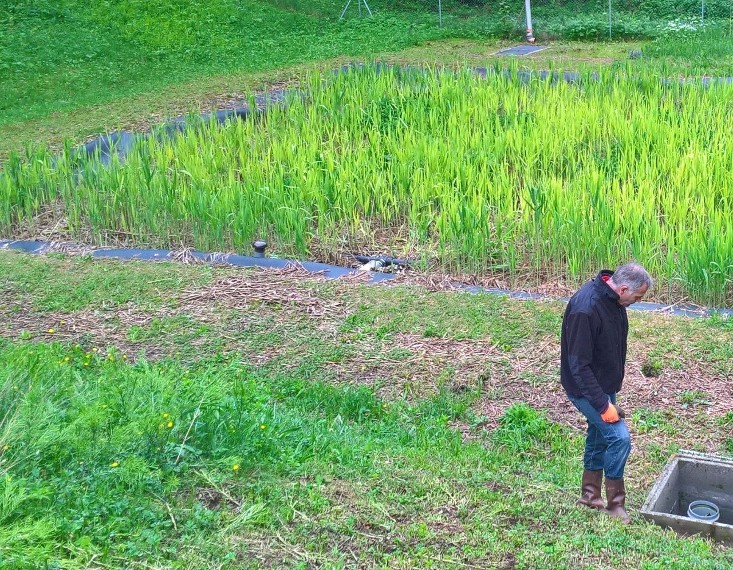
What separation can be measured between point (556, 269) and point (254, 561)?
381 cm

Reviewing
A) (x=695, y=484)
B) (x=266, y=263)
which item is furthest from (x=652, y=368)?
(x=266, y=263)

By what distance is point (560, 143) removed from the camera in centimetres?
852

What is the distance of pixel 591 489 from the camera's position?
3957mm

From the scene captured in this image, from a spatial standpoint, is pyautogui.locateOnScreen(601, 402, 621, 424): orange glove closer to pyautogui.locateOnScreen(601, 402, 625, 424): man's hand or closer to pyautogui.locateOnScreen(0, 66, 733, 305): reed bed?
pyautogui.locateOnScreen(601, 402, 625, 424): man's hand

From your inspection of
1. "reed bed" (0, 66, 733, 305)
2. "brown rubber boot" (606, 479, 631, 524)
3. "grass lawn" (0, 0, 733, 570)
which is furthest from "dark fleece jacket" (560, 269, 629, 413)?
"reed bed" (0, 66, 733, 305)

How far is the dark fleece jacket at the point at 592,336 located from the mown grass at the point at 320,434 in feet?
1.64

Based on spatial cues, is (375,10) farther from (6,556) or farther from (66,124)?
(6,556)

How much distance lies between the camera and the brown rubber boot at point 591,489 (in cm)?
392

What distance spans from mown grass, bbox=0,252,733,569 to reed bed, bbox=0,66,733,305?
0.67 m

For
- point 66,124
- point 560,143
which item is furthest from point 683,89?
point 66,124

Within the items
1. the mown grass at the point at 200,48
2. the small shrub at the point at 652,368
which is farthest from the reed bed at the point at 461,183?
the mown grass at the point at 200,48

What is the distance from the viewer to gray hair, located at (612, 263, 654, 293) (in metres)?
3.66

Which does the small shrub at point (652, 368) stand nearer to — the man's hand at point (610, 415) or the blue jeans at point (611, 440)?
the blue jeans at point (611, 440)

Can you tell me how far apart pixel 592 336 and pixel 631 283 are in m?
0.25
